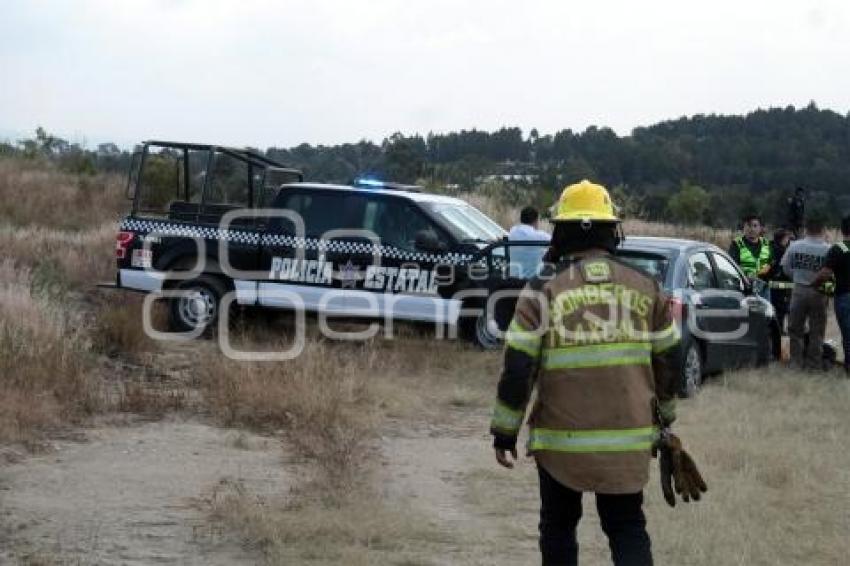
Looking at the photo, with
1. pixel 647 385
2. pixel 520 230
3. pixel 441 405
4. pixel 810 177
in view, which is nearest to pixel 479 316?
pixel 520 230

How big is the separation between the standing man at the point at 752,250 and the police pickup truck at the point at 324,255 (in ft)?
9.92

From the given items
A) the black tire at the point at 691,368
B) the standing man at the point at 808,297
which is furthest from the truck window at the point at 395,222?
the standing man at the point at 808,297

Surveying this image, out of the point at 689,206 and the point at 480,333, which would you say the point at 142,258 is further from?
the point at 689,206

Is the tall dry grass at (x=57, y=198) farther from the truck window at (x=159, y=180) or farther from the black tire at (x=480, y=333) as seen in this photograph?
the black tire at (x=480, y=333)

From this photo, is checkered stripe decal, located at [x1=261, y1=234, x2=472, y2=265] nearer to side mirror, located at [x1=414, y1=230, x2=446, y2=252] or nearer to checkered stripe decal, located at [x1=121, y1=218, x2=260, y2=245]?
side mirror, located at [x1=414, y1=230, x2=446, y2=252]

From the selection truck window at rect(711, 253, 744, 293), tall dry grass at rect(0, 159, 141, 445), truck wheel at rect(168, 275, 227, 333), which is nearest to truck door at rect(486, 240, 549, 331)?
truck window at rect(711, 253, 744, 293)

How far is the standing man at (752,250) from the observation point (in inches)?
540

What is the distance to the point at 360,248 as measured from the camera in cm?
1238

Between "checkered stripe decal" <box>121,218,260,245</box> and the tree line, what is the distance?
78.5ft

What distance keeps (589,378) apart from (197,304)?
9271 millimetres

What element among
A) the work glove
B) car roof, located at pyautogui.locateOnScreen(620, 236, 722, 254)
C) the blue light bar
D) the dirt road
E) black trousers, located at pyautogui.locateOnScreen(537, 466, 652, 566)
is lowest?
the dirt road

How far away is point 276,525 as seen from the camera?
5797 millimetres

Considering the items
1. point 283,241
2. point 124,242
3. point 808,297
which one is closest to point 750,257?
point 808,297

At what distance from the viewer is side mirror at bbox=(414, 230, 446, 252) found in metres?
12.1
